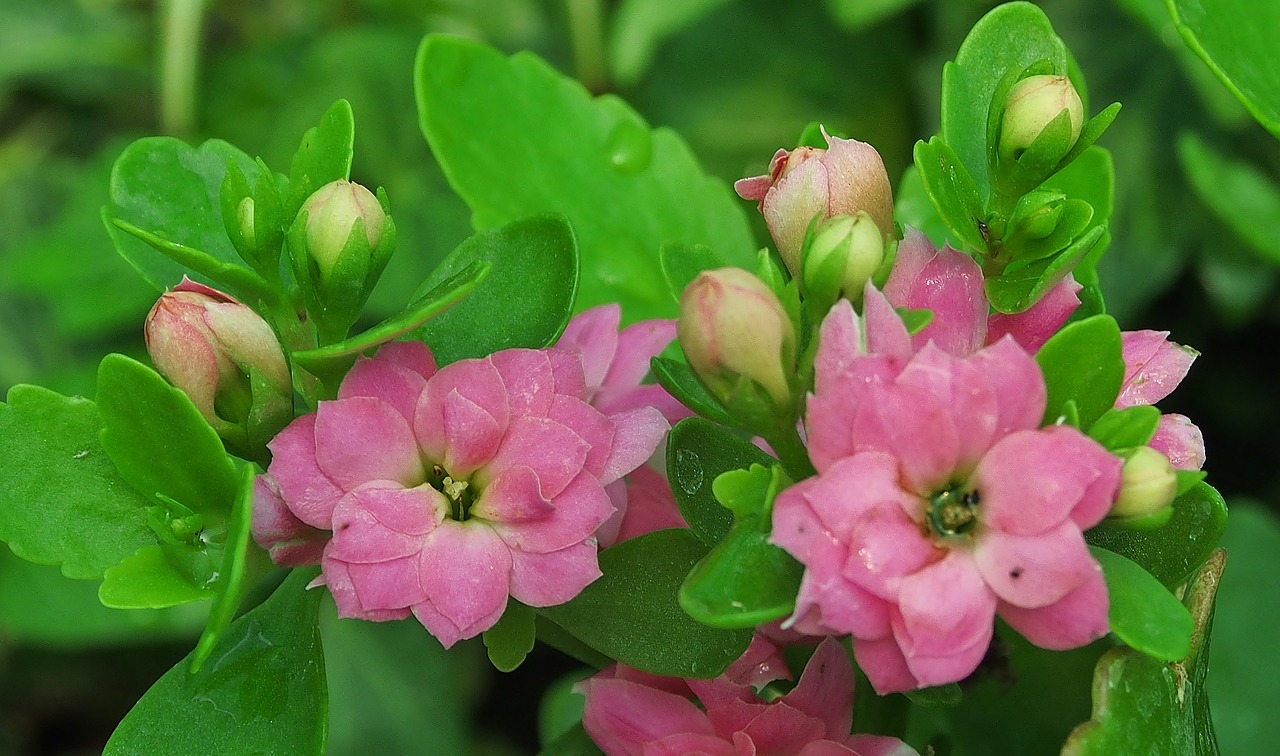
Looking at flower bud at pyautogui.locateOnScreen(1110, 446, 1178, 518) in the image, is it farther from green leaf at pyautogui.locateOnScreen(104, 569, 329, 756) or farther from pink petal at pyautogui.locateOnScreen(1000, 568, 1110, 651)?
green leaf at pyautogui.locateOnScreen(104, 569, 329, 756)

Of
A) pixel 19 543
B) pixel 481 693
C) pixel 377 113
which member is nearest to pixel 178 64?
pixel 377 113

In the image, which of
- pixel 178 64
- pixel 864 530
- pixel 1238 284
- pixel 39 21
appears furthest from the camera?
pixel 39 21

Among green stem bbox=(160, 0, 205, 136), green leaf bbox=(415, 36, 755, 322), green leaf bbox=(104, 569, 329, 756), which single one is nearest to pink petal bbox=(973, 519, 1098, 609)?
green leaf bbox=(104, 569, 329, 756)

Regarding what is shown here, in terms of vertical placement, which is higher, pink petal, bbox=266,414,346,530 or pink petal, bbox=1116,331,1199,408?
pink petal, bbox=1116,331,1199,408

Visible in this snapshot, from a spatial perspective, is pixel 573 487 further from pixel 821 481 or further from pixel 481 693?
pixel 481 693

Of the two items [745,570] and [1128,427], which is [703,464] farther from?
[1128,427]

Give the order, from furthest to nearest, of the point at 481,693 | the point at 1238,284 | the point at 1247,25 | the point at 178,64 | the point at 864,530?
the point at 178,64, the point at 481,693, the point at 1238,284, the point at 1247,25, the point at 864,530

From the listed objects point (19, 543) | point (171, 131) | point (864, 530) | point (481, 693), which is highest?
point (864, 530)
